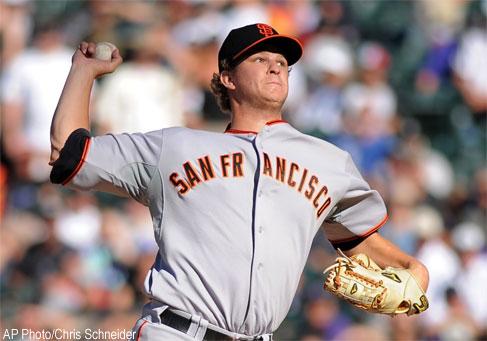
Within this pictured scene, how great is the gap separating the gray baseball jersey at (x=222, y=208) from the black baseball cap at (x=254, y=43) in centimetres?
36

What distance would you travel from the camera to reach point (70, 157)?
3570 mm

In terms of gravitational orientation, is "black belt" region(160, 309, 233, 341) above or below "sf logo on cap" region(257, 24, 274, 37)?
below

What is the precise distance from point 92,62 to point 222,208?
78 centimetres

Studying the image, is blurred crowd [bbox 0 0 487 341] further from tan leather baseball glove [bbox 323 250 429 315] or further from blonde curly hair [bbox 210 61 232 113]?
tan leather baseball glove [bbox 323 250 429 315]

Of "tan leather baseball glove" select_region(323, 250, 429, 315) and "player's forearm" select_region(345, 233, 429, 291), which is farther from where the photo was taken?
"player's forearm" select_region(345, 233, 429, 291)

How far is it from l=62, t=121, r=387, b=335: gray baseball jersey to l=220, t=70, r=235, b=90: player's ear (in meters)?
0.29

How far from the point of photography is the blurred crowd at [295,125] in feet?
25.7

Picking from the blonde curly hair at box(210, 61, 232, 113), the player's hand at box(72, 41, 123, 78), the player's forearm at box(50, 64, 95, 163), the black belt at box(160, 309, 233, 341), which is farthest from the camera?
the blonde curly hair at box(210, 61, 232, 113)

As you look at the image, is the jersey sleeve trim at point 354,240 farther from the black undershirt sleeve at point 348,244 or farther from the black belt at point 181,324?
the black belt at point 181,324

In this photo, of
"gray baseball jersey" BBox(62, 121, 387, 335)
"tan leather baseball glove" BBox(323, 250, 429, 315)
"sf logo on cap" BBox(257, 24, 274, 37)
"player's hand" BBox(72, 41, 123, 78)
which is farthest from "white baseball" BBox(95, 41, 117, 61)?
"tan leather baseball glove" BBox(323, 250, 429, 315)

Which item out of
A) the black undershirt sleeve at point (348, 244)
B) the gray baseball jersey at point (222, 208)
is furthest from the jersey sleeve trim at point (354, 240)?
the gray baseball jersey at point (222, 208)

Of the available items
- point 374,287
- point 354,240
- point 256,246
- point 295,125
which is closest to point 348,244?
point 354,240

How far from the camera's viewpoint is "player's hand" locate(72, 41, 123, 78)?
382 centimetres

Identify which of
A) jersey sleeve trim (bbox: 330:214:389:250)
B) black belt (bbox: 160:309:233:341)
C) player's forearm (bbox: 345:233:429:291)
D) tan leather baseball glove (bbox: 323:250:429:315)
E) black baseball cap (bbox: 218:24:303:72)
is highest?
black baseball cap (bbox: 218:24:303:72)
